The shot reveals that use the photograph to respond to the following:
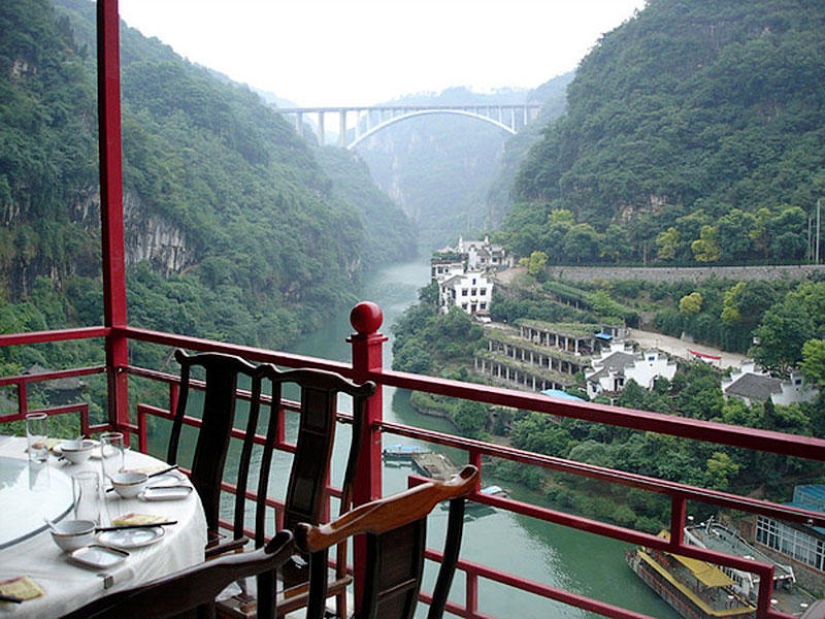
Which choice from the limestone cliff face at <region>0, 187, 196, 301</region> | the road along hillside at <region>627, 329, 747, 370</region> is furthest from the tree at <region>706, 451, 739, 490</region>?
the limestone cliff face at <region>0, 187, 196, 301</region>

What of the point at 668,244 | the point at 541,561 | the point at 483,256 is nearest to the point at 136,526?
the point at 541,561

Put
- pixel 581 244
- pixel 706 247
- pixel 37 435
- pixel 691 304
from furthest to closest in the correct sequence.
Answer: pixel 581 244
pixel 706 247
pixel 691 304
pixel 37 435

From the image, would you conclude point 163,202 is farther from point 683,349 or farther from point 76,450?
point 76,450

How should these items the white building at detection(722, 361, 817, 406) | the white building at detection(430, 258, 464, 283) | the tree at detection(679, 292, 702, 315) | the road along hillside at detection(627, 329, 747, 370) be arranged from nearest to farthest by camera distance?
the white building at detection(722, 361, 817, 406)
the road along hillside at detection(627, 329, 747, 370)
the tree at detection(679, 292, 702, 315)
the white building at detection(430, 258, 464, 283)

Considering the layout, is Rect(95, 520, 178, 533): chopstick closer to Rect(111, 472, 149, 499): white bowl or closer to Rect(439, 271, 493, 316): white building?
Rect(111, 472, 149, 499): white bowl

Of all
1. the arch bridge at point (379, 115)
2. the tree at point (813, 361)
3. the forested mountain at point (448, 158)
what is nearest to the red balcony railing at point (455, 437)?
the tree at point (813, 361)

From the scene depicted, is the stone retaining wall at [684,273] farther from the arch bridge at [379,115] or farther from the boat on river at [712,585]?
the boat on river at [712,585]
